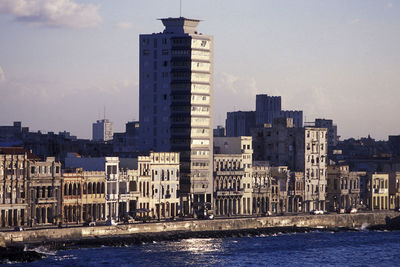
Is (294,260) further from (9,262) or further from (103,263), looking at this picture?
(9,262)

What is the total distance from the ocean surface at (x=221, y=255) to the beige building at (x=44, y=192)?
42.9 ft

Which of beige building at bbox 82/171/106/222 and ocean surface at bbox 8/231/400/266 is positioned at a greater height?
beige building at bbox 82/171/106/222

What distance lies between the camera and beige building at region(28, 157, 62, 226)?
7318 inches

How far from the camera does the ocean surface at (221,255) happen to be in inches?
6550

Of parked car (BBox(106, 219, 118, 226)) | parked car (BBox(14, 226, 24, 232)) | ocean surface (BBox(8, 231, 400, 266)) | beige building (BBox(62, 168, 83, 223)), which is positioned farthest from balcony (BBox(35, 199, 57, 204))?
ocean surface (BBox(8, 231, 400, 266))

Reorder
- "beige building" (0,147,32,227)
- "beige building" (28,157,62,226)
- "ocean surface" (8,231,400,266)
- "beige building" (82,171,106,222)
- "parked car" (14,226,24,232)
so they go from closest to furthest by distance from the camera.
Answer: "ocean surface" (8,231,400,266) → "parked car" (14,226,24,232) → "beige building" (0,147,32,227) → "beige building" (28,157,62,226) → "beige building" (82,171,106,222)

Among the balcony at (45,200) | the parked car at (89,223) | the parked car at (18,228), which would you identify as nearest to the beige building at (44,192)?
the balcony at (45,200)

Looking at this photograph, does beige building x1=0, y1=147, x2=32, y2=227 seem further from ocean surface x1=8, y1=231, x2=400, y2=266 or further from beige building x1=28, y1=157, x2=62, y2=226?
ocean surface x1=8, y1=231, x2=400, y2=266

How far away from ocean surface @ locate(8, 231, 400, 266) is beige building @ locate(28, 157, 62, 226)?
42.9 feet

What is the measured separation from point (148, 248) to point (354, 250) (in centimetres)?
3357

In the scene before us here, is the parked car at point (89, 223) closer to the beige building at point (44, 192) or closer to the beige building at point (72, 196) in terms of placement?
the beige building at point (72, 196)

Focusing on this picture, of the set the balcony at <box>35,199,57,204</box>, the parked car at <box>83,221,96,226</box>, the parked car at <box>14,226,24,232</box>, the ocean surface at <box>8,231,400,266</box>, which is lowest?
the ocean surface at <box>8,231,400,266</box>

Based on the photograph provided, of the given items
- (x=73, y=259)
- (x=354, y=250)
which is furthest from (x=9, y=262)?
(x=354, y=250)

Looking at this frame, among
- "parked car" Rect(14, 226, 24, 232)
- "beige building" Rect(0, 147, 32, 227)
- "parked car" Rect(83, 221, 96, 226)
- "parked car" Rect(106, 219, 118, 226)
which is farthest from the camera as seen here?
"parked car" Rect(106, 219, 118, 226)
